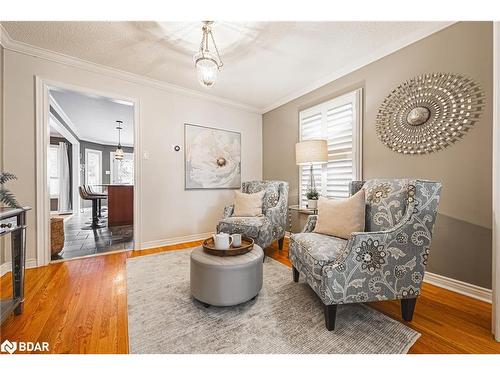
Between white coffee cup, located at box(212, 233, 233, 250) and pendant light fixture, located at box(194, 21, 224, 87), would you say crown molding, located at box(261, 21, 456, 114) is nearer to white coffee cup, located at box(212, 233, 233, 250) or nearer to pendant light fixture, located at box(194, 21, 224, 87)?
pendant light fixture, located at box(194, 21, 224, 87)

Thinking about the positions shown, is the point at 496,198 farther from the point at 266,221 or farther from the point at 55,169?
the point at 55,169

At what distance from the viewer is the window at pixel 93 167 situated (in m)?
7.34

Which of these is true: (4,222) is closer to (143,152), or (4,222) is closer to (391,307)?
(143,152)

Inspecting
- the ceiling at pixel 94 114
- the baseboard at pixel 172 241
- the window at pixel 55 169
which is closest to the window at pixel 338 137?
the baseboard at pixel 172 241

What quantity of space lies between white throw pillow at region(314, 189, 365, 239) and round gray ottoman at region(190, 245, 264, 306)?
68cm

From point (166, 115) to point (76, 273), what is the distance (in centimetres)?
228

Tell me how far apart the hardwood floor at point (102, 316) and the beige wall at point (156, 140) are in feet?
2.75

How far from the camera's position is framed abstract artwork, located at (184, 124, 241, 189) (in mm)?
3406

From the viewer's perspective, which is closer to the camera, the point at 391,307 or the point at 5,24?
the point at 391,307

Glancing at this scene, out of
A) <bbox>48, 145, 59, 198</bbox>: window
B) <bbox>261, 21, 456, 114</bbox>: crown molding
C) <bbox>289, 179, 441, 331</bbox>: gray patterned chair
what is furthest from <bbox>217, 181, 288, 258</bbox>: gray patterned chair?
<bbox>48, 145, 59, 198</bbox>: window

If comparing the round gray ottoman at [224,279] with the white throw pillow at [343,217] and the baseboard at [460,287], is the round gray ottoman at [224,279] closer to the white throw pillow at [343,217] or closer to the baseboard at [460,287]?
the white throw pillow at [343,217]
